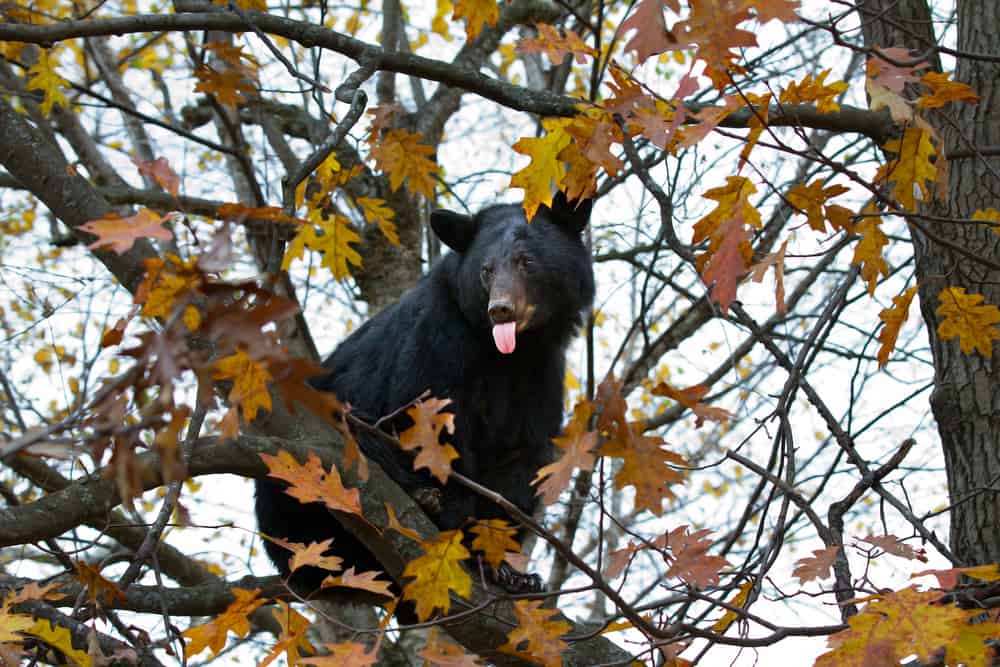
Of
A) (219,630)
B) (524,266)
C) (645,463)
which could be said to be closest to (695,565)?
(645,463)

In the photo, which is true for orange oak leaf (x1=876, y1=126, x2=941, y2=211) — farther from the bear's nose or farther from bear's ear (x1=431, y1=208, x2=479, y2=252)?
bear's ear (x1=431, y1=208, x2=479, y2=252)

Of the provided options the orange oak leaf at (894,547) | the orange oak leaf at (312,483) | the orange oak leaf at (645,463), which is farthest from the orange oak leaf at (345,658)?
the orange oak leaf at (894,547)

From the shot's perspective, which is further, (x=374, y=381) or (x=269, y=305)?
(x=374, y=381)

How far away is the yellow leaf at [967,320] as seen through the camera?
4012 mm

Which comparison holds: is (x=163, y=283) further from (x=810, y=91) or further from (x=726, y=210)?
(x=810, y=91)

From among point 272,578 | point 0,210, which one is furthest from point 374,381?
point 0,210

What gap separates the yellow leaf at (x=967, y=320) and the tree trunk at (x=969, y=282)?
107 mm

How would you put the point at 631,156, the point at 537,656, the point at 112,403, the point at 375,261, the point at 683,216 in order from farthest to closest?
1. the point at 375,261
2. the point at 683,216
3. the point at 631,156
4. the point at 537,656
5. the point at 112,403

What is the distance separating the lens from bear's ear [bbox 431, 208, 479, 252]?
17.8 feet

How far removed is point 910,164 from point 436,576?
2.17 m

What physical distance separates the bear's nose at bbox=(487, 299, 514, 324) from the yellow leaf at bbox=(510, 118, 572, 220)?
993 mm

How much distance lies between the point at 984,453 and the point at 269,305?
3.39m

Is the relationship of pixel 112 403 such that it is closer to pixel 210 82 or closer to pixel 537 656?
pixel 537 656

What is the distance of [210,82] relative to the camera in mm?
5016
